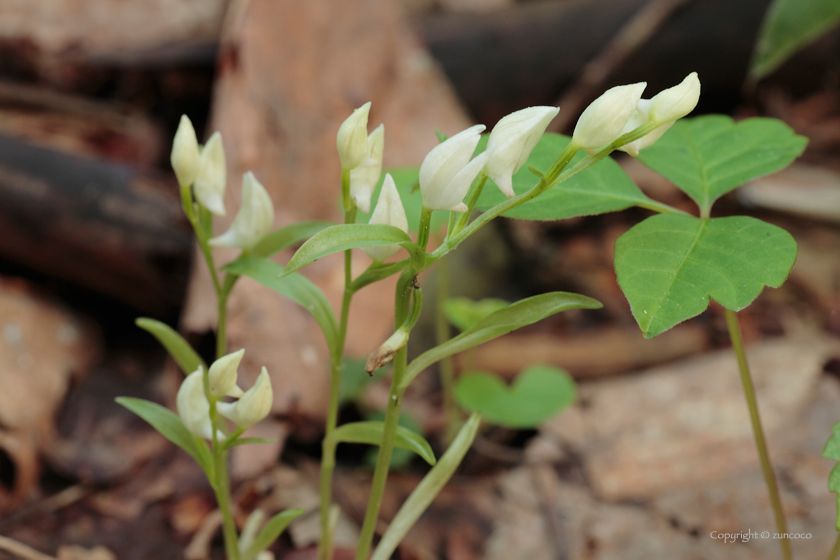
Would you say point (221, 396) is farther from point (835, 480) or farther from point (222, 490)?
point (835, 480)

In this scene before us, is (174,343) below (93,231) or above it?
below

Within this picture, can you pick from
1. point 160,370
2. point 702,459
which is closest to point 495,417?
point 702,459

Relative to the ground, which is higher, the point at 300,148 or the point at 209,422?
the point at 300,148

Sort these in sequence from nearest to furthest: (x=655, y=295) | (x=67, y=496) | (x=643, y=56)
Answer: (x=655, y=295) < (x=67, y=496) < (x=643, y=56)

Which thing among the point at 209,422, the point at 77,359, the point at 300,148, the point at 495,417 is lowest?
the point at 495,417

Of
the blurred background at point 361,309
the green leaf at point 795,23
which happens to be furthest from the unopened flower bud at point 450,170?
the green leaf at point 795,23

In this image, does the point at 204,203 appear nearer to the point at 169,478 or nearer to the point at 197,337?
the point at 197,337

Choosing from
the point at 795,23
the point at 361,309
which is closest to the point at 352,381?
the point at 361,309
